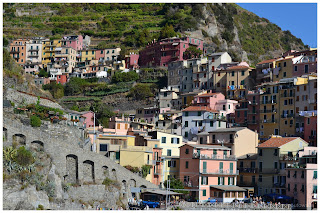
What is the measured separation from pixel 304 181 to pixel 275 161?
6.55 metres

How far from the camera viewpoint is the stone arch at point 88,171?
A: 64188 millimetres

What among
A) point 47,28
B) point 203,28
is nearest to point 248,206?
point 203,28

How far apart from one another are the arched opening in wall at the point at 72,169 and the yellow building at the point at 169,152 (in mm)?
12204

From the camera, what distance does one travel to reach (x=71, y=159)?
2514 inches

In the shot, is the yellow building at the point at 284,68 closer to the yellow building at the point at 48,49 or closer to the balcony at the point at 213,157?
the balcony at the point at 213,157

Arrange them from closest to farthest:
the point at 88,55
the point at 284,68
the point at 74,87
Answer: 1. the point at 284,68
2. the point at 74,87
3. the point at 88,55

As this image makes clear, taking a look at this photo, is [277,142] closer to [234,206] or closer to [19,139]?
[234,206]

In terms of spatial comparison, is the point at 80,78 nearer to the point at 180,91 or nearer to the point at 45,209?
the point at 180,91

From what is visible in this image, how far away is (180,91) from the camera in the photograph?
106 meters

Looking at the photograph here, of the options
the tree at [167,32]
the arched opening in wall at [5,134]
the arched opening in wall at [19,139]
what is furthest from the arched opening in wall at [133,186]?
the tree at [167,32]

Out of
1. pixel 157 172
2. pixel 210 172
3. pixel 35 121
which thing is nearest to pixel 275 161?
pixel 210 172

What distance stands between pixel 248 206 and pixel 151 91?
47330mm

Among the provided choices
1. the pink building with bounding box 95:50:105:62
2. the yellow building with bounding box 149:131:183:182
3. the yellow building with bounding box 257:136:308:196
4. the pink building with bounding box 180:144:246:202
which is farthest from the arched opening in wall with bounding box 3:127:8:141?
the pink building with bounding box 95:50:105:62

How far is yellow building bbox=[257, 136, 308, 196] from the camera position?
71562 mm
